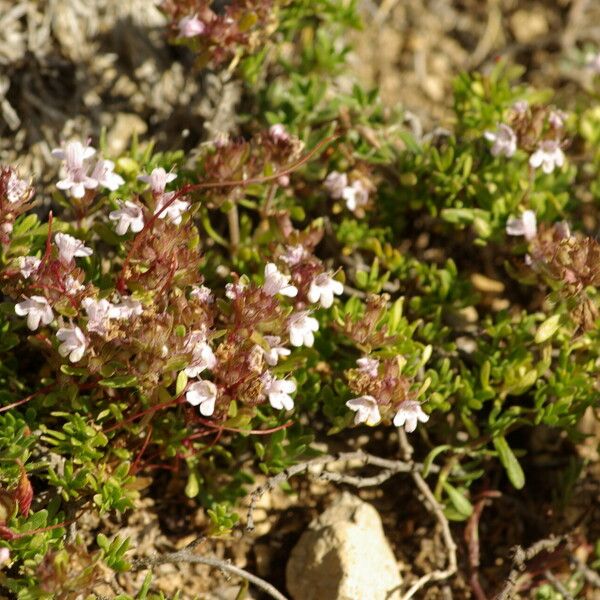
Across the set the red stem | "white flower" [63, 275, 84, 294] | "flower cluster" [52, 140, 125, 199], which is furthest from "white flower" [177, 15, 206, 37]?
"white flower" [63, 275, 84, 294]

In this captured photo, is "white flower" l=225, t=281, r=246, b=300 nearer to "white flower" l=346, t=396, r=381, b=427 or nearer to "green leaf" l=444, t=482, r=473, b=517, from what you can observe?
"white flower" l=346, t=396, r=381, b=427

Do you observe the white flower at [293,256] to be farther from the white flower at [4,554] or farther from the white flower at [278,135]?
the white flower at [4,554]

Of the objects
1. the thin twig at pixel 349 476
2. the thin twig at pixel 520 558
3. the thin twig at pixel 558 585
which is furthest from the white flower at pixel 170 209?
the thin twig at pixel 558 585

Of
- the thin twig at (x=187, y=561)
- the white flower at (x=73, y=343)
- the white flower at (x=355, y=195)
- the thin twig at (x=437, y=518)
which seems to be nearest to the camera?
the white flower at (x=73, y=343)

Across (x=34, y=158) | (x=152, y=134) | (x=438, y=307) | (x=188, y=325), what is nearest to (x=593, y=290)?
(x=438, y=307)

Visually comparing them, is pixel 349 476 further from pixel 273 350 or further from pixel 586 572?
pixel 586 572

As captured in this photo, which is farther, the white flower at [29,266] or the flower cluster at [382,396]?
the flower cluster at [382,396]

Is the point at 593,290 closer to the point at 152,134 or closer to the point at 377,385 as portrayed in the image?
the point at 377,385

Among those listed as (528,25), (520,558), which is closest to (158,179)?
(520,558)
